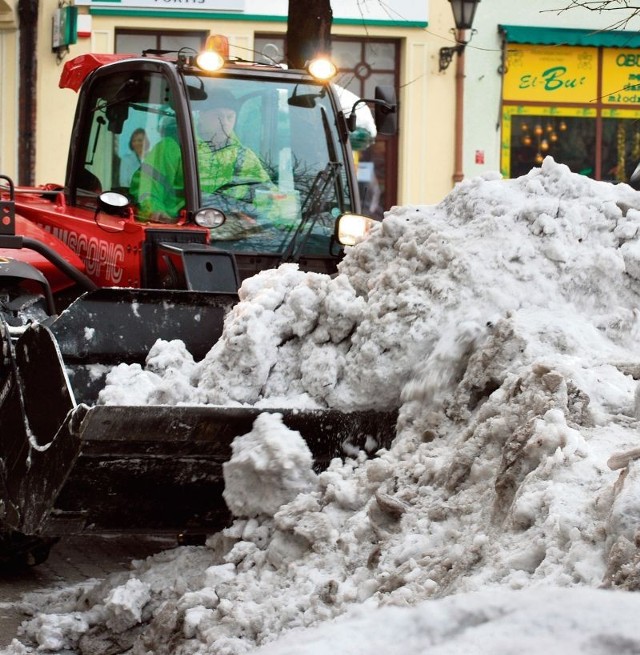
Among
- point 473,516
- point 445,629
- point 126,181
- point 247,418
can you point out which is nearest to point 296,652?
point 445,629

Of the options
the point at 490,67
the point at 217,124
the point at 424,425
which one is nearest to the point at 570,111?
the point at 490,67

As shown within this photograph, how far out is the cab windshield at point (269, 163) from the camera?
246 inches

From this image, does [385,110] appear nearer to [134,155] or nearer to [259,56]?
[134,155]

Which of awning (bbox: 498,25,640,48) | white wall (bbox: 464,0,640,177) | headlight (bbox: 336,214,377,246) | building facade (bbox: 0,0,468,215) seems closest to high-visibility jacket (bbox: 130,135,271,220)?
headlight (bbox: 336,214,377,246)

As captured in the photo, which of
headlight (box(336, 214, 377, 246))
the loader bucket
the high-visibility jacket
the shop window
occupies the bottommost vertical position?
the loader bucket

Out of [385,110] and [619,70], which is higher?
[619,70]

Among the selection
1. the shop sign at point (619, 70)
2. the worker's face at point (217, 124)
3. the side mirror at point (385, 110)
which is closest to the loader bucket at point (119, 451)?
the worker's face at point (217, 124)

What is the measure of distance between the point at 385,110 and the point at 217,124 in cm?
131

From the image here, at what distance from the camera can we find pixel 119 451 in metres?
3.97

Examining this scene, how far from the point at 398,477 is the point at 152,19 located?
560 inches

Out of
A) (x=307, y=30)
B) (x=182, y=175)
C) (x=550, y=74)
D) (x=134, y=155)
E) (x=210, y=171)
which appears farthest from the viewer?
(x=550, y=74)

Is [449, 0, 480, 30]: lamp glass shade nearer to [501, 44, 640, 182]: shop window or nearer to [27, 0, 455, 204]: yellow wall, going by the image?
[27, 0, 455, 204]: yellow wall

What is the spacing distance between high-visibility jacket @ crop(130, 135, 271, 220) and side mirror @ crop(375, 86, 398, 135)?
1.04m

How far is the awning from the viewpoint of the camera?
56.5 ft
